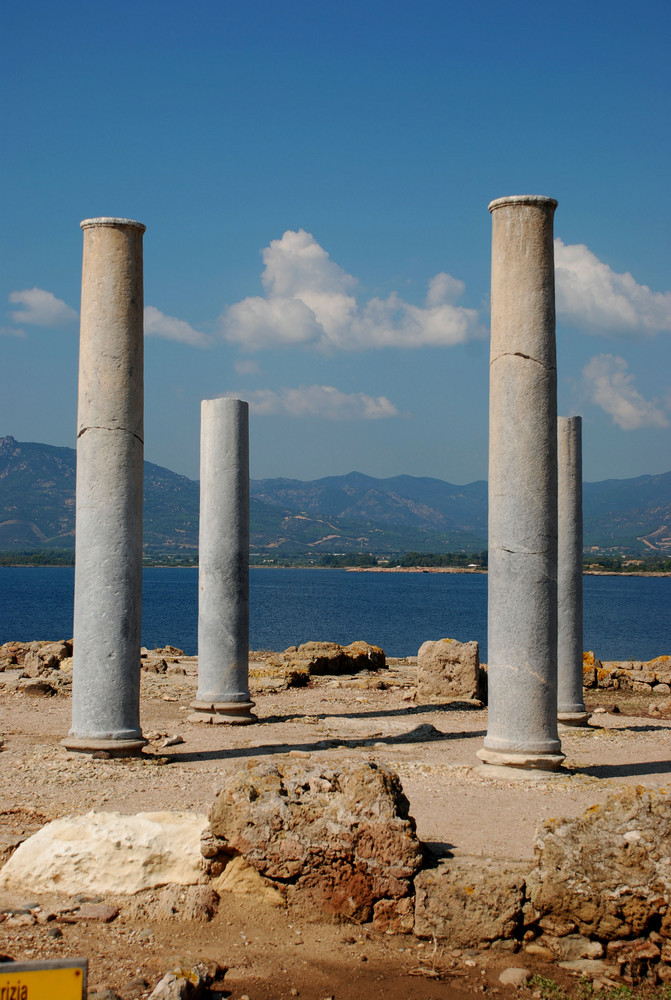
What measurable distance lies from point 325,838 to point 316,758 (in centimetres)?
448

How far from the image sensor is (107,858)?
294 inches

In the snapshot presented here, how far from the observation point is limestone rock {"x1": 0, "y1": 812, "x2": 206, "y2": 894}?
291 inches

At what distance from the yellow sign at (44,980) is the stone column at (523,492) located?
7.74 metres

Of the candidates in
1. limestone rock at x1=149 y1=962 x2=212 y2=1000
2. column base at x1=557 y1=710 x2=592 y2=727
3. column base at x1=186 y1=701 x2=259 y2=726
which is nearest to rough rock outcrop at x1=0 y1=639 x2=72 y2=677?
column base at x1=186 y1=701 x2=259 y2=726

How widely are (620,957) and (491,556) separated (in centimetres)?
575

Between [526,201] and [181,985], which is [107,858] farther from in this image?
[526,201]

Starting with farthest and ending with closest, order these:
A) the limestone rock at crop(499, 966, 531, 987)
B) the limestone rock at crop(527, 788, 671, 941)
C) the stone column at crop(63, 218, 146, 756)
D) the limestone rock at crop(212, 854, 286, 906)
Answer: the stone column at crop(63, 218, 146, 756)
the limestone rock at crop(212, 854, 286, 906)
the limestone rock at crop(527, 788, 671, 941)
the limestone rock at crop(499, 966, 531, 987)

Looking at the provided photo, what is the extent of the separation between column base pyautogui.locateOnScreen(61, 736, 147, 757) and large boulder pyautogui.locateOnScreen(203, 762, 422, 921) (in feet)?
15.0

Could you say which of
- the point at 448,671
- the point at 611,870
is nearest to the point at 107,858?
the point at 611,870

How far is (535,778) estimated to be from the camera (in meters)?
11.0

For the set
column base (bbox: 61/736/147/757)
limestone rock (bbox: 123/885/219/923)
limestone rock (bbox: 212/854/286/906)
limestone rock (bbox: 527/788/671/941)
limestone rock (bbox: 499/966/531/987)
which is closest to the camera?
limestone rock (bbox: 499/966/531/987)

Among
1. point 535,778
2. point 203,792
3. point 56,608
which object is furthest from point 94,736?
point 56,608

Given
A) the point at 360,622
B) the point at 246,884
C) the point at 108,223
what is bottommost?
the point at 360,622

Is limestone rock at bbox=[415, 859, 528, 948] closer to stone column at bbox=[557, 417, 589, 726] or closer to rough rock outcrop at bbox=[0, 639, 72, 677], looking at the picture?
stone column at bbox=[557, 417, 589, 726]
